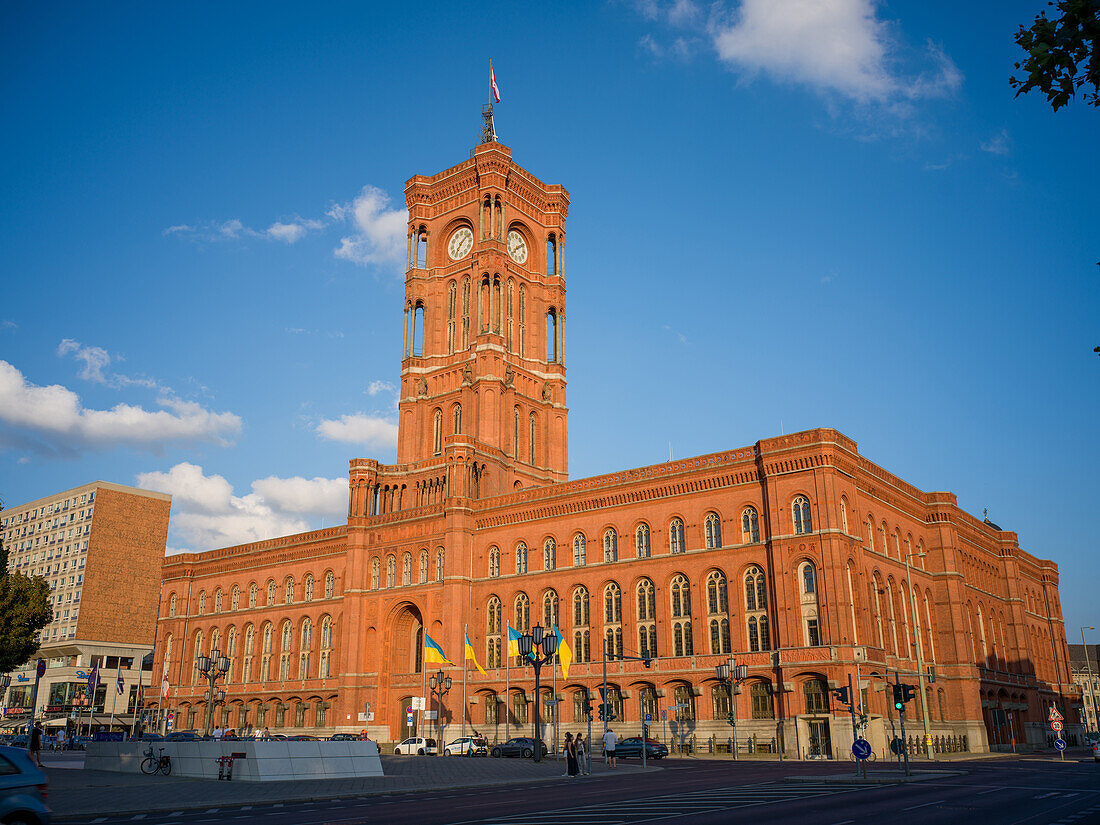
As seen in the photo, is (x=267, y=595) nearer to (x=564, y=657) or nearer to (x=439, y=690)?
(x=439, y=690)

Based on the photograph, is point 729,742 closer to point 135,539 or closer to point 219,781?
point 219,781

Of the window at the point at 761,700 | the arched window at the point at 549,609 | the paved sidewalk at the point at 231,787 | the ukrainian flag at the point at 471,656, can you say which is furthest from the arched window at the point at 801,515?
the ukrainian flag at the point at 471,656

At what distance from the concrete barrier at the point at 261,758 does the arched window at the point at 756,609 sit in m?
25.7

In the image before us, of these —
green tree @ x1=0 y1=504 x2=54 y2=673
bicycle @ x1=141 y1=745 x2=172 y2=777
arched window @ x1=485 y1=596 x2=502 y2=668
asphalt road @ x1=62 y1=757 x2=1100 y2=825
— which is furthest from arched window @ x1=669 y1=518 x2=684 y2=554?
green tree @ x1=0 y1=504 x2=54 y2=673

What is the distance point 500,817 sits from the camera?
64.5 feet

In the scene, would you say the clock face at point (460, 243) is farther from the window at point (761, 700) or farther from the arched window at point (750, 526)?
the window at point (761, 700)

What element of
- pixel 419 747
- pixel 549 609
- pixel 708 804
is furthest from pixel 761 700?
pixel 708 804

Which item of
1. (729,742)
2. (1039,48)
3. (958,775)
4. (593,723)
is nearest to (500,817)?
(1039,48)

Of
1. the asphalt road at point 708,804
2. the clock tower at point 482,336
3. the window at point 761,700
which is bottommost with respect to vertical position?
the asphalt road at point 708,804

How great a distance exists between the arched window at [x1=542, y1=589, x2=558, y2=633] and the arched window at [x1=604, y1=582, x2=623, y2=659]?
4207 millimetres

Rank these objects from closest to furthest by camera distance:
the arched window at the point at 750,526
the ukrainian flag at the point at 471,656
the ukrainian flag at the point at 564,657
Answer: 1. the arched window at the point at 750,526
2. the ukrainian flag at the point at 564,657
3. the ukrainian flag at the point at 471,656

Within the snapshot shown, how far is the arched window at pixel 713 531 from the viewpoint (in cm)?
5722

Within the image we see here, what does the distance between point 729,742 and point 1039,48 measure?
48.6m

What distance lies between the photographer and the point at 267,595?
277 ft
